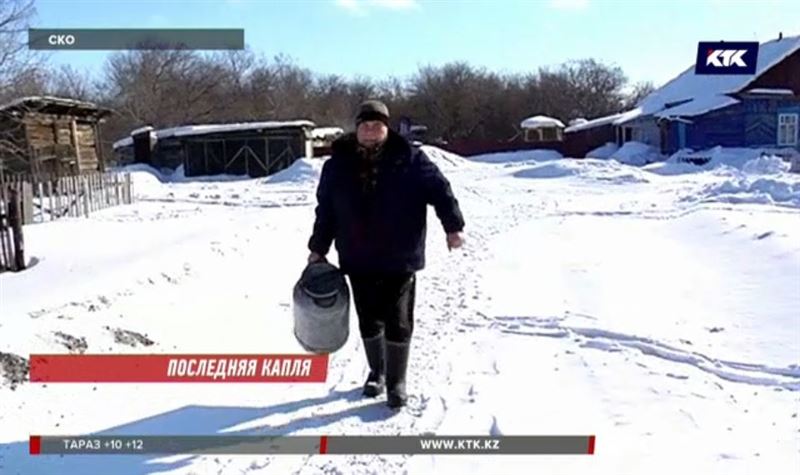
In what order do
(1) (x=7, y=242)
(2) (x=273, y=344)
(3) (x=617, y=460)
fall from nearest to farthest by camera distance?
(3) (x=617, y=460) → (2) (x=273, y=344) → (1) (x=7, y=242)

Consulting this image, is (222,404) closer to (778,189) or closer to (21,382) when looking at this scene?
(21,382)

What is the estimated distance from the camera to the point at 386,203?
338 centimetres

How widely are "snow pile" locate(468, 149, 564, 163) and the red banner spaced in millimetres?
20223

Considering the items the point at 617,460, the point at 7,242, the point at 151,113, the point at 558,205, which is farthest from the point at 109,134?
the point at 617,460

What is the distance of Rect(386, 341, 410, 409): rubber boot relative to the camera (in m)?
3.53

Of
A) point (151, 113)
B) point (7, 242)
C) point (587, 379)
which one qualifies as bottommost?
point (587, 379)

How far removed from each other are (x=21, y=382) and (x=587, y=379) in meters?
3.15

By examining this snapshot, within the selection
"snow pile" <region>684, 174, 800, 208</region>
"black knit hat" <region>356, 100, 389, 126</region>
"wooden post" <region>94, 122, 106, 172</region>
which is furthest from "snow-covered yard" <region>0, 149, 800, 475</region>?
"wooden post" <region>94, 122, 106, 172</region>

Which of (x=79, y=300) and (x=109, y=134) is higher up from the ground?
(x=109, y=134)

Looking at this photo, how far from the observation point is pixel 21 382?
3732 millimetres

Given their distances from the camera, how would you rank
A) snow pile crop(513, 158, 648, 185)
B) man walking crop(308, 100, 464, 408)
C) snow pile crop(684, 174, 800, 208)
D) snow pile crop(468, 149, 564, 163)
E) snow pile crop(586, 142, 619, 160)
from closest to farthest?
man walking crop(308, 100, 464, 408) < snow pile crop(684, 174, 800, 208) < snow pile crop(513, 158, 648, 185) < snow pile crop(468, 149, 564, 163) < snow pile crop(586, 142, 619, 160)

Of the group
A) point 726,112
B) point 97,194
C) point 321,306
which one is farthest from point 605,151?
point 321,306

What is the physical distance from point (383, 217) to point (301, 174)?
24545mm

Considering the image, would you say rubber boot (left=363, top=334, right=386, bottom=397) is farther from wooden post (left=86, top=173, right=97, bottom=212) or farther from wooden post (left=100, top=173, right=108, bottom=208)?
wooden post (left=100, top=173, right=108, bottom=208)
